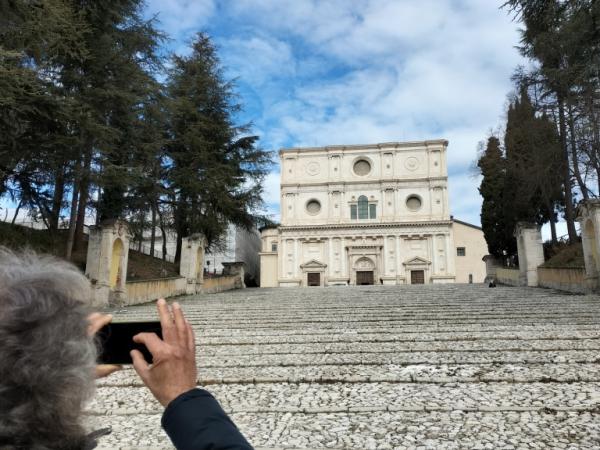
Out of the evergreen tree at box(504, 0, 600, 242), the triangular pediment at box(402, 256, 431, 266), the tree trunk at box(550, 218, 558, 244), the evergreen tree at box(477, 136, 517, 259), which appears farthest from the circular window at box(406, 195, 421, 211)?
the evergreen tree at box(504, 0, 600, 242)

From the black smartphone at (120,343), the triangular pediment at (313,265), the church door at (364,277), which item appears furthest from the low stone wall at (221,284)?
the black smartphone at (120,343)

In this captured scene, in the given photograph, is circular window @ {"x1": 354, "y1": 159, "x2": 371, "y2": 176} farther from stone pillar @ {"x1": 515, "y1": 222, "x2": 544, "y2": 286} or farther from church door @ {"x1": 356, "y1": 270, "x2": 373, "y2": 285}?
stone pillar @ {"x1": 515, "y1": 222, "x2": 544, "y2": 286}

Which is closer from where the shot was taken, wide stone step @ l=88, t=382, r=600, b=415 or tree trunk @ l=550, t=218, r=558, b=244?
wide stone step @ l=88, t=382, r=600, b=415

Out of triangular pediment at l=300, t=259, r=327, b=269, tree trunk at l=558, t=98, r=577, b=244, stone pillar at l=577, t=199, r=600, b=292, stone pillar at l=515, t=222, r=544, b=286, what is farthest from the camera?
triangular pediment at l=300, t=259, r=327, b=269

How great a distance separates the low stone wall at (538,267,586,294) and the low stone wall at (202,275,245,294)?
40.1ft

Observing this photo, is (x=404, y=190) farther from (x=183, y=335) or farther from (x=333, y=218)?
(x=183, y=335)

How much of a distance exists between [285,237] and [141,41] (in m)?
25.9

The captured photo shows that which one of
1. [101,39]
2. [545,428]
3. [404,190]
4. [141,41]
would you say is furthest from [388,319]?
[404,190]

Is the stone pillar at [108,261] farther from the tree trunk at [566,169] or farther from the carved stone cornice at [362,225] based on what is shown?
the carved stone cornice at [362,225]

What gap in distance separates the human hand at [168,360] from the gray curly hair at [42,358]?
105mm

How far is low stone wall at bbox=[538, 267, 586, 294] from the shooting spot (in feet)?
40.0

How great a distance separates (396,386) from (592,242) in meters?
10.2

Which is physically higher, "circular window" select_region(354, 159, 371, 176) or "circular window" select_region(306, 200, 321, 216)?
"circular window" select_region(354, 159, 371, 176)

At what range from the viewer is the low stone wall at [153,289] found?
12501 millimetres
